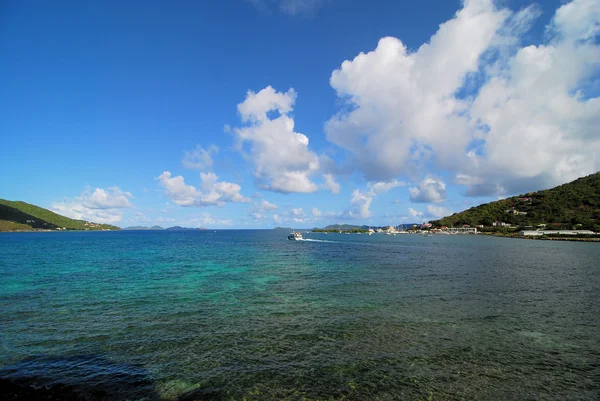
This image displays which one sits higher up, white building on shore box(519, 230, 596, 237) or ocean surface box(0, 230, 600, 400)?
white building on shore box(519, 230, 596, 237)

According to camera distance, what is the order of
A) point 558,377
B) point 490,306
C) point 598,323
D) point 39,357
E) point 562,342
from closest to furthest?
point 558,377 < point 39,357 < point 562,342 < point 598,323 < point 490,306

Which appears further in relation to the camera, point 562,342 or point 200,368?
point 562,342

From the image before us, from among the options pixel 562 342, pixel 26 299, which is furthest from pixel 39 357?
pixel 562 342

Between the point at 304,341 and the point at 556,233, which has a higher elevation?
the point at 556,233

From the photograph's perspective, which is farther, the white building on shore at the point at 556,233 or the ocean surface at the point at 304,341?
the white building on shore at the point at 556,233

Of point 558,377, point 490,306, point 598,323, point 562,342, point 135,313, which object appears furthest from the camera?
point 490,306

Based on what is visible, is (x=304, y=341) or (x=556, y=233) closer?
(x=304, y=341)

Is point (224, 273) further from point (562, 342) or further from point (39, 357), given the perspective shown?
point (562, 342)

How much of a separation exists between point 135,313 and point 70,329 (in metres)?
4.24

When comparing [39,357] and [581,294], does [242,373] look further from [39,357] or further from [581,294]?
[581,294]

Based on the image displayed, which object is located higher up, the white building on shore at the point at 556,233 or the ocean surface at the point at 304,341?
the white building on shore at the point at 556,233

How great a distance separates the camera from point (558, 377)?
43.8 ft

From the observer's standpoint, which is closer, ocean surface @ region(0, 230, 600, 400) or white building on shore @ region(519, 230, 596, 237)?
ocean surface @ region(0, 230, 600, 400)

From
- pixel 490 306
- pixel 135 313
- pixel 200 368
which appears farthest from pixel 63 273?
pixel 490 306
